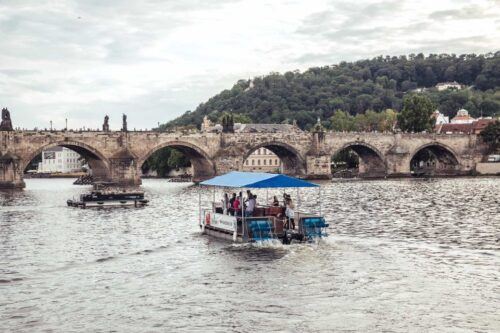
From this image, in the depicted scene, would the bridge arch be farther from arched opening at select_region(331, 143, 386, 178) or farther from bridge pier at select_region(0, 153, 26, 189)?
bridge pier at select_region(0, 153, 26, 189)

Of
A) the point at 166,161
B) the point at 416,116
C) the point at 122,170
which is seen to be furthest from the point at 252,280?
the point at 166,161

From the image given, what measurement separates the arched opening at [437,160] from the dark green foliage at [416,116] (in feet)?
13.5

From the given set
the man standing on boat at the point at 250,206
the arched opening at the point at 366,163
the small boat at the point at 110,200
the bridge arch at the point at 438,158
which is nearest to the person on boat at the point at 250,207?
the man standing on boat at the point at 250,206

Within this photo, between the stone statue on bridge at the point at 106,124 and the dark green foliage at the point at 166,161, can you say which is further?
the dark green foliage at the point at 166,161

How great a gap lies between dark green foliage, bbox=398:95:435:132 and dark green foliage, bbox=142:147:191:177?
1593 inches

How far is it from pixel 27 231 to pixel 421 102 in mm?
95384

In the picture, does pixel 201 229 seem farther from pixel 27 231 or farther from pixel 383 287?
pixel 383 287

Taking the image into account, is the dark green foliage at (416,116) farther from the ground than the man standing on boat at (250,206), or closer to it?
farther from the ground

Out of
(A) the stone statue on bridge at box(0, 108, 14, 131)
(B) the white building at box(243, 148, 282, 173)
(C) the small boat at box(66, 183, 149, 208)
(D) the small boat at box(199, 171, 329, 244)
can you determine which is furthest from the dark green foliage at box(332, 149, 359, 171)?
(D) the small boat at box(199, 171, 329, 244)

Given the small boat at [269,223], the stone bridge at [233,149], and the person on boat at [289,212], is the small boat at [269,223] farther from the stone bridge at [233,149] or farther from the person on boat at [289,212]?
the stone bridge at [233,149]

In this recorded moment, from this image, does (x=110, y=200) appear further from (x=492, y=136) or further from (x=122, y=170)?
(x=492, y=136)

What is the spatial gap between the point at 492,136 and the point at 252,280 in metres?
98.5

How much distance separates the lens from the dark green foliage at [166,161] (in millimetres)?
133750

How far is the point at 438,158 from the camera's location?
118m
